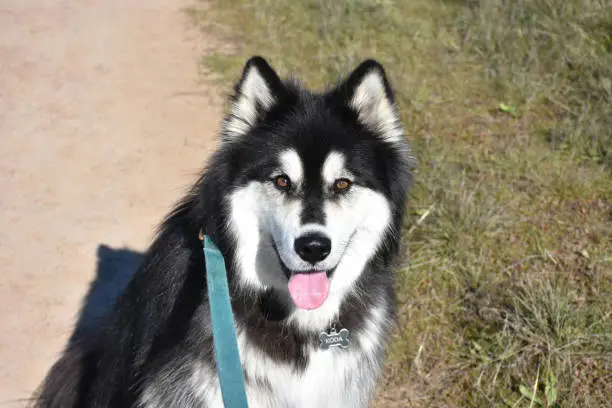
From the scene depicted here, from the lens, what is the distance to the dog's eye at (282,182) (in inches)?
96.7

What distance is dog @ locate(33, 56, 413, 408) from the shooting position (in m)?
2.43

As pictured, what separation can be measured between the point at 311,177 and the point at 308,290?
0.42 meters

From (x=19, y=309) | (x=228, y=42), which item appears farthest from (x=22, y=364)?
(x=228, y=42)

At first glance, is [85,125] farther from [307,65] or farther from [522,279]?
[522,279]

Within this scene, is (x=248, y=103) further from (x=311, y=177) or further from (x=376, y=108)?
(x=376, y=108)

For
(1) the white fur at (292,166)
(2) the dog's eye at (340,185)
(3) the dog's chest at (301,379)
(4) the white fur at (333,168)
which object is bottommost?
(3) the dog's chest at (301,379)

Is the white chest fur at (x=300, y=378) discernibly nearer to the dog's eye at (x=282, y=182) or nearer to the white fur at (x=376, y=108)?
the dog's eye at (x=282, y=182)

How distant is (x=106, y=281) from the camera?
4027mm

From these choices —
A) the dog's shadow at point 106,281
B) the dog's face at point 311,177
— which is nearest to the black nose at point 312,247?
the dog's face at point 311,177

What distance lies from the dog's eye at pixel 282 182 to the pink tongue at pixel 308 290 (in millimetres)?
328

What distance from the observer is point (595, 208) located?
420cm

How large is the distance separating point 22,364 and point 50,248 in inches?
36.3

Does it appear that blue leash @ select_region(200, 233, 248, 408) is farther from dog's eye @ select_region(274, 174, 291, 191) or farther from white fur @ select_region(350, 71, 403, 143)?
Answer: white fur @ select_region(350, 71, 403, 143)

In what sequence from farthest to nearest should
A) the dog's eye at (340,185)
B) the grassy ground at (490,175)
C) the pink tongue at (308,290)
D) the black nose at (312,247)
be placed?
the grassy ground at (490,175), the dog's eye at (340,185), the pink tongue at (308,290), the black nose at (312,247)
